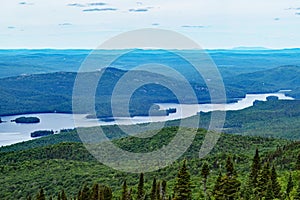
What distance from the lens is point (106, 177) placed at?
3932 inches

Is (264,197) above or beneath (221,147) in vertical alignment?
beneath

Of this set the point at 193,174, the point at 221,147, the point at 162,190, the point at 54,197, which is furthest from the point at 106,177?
the point at 162,190

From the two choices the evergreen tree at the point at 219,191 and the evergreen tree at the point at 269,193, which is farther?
the evergreen tree at the point at 269,193

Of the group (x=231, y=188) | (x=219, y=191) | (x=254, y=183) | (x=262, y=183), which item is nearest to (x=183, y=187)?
(x=219, y=191)

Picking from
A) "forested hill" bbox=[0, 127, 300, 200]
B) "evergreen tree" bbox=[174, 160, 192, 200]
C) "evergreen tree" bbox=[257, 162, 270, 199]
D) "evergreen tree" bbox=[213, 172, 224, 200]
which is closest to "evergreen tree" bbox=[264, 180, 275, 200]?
"evergreen tree" bbox=[257, 162, 270, 199]

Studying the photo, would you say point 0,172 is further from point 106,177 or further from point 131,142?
point 131,142

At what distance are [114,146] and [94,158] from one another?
10.6 meters

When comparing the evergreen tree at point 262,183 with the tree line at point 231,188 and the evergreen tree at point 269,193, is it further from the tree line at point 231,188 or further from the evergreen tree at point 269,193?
the evergreen tree at point 269,193

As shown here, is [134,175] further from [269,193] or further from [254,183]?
[269,193]

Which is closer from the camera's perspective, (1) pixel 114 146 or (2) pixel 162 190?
(2) pixel 162 190

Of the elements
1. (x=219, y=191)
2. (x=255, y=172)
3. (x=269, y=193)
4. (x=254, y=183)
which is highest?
(x=255, y=172)

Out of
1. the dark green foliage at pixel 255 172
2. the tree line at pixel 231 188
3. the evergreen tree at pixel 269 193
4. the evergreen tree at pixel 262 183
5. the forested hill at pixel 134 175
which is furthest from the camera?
the forested hill at pixel 134 175

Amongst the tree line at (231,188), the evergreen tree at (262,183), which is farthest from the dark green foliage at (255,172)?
the evergreen tree at (262,183)

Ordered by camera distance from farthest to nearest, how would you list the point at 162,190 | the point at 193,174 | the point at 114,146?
the point at 114,146, the point at 193,174, the point at 162,190
